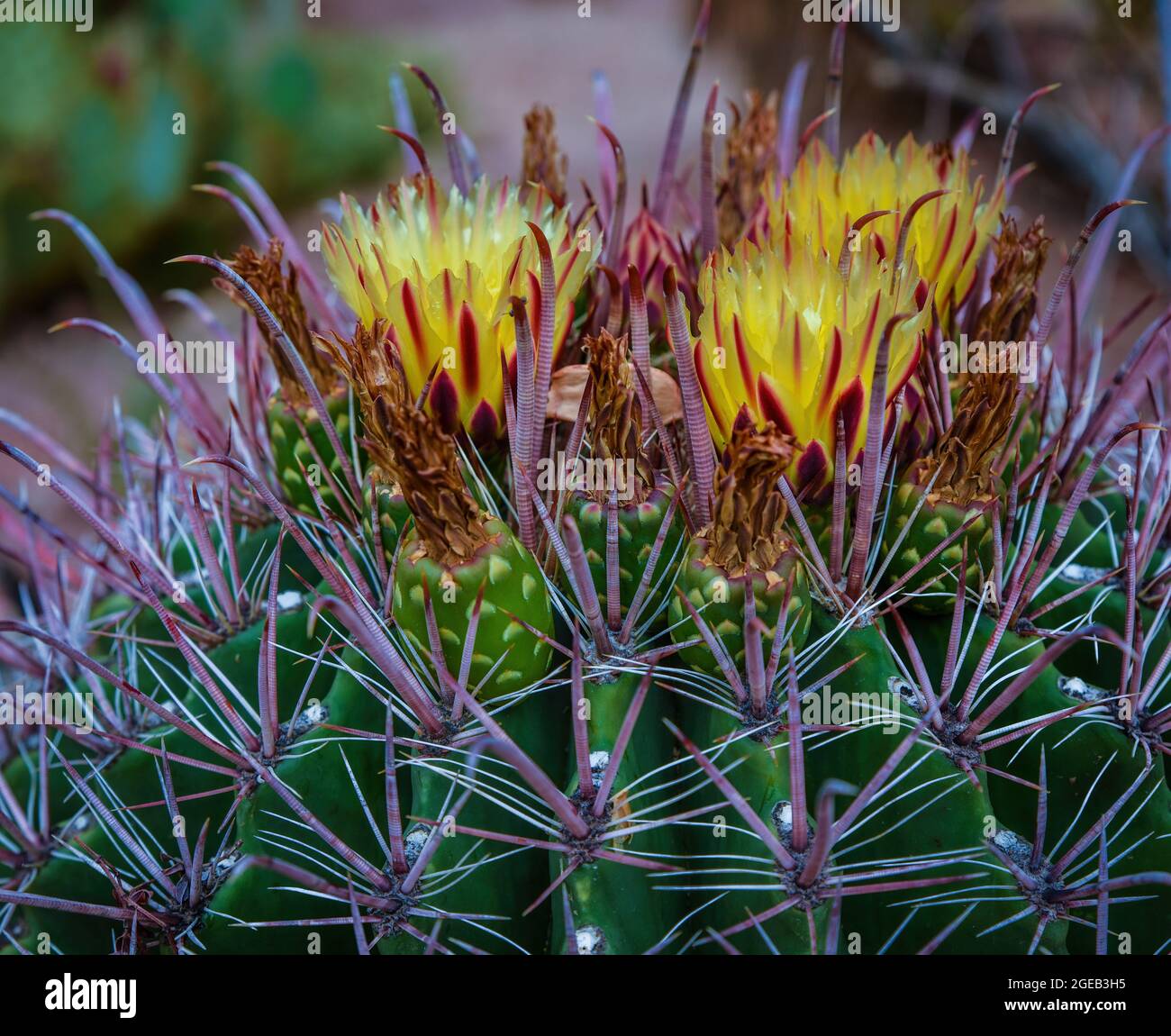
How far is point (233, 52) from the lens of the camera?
154 inches

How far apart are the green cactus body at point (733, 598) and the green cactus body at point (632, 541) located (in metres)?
0.04

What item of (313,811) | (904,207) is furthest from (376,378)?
(904,207)

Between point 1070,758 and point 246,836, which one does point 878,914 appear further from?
point 246,836

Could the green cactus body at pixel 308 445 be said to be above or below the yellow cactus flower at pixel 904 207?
below

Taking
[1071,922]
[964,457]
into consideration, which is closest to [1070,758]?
[1071,922]

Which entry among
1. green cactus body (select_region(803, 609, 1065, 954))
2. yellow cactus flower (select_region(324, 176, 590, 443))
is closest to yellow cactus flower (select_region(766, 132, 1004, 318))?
yellow cactus flower (select_region(324, 176, 590, 443))

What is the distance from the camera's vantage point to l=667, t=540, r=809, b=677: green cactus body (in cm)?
64

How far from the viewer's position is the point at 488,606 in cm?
66

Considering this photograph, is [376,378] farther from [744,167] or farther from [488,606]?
[744,167]

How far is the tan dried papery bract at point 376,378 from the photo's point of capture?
2.04ft

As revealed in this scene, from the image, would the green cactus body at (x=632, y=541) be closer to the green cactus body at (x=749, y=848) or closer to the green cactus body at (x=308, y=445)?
the green cactus body at (x=749, y=848)

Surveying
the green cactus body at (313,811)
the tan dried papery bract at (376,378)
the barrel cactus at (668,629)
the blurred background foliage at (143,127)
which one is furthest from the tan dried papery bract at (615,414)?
the blurred background foliage at (143,127)

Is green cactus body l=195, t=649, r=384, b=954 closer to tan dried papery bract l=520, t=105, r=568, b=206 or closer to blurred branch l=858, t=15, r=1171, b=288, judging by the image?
tan dried papery bract l=520, t=105, r=568, b=206
